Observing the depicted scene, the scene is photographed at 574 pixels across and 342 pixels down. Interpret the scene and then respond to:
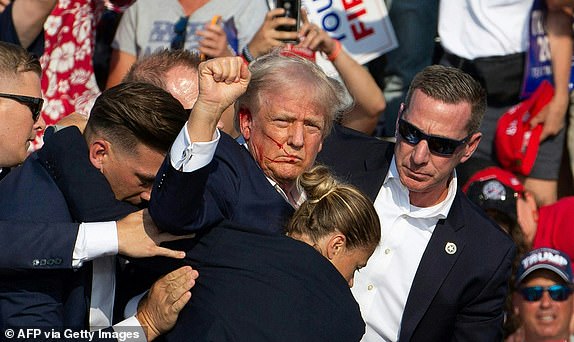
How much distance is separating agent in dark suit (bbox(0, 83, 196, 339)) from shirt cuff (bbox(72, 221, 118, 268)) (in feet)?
0.04

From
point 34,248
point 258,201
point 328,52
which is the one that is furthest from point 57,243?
point 328,52

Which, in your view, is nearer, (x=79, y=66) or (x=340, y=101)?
(x=340, y=101)

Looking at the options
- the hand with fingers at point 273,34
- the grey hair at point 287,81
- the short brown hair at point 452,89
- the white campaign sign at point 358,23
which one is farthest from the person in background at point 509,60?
the grey hair at point 287,81

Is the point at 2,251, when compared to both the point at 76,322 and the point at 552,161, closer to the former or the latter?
the point at 76,322

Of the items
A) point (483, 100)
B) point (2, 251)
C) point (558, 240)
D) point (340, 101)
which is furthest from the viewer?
point (558, 240)

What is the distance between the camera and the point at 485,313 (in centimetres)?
477

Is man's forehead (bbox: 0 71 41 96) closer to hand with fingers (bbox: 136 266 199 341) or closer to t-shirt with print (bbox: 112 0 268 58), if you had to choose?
hand with fingers (bbox: 136 266 199 341)

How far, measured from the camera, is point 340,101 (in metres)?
4.38

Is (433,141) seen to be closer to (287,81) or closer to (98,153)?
(287,81)

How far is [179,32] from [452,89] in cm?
196

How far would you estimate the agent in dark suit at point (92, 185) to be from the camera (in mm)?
3562

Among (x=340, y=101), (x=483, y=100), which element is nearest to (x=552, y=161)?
(x=483, y=100)

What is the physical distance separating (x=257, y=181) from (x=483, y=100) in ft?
4.83

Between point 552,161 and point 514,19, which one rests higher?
point 514,19
